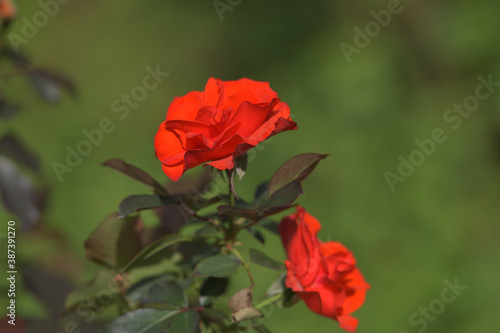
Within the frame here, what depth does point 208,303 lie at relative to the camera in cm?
51

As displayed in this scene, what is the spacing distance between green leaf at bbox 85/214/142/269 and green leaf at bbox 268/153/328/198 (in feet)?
0.49

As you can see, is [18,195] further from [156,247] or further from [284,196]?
[284,196]

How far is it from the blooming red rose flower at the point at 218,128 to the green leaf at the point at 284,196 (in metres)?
0.05

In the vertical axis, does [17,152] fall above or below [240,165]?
above

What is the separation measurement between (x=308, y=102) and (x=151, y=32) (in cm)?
78

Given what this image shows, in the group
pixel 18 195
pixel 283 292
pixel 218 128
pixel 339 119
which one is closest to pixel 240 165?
pixel 218 128

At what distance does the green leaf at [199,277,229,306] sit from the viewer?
0.51 meters

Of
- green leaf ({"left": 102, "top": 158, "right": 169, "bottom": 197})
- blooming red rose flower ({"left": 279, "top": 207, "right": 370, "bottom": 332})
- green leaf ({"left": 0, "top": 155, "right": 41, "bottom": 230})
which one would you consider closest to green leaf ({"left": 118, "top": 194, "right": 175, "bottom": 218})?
green leaf ({"left": 102, "top": 158, "right": 169, "bottom": 197})

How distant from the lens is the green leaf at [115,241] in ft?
1.79

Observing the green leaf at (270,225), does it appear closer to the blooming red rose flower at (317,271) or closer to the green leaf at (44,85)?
the blooming red rose flower at (317,271)

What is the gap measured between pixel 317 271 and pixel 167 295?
0.13 metres

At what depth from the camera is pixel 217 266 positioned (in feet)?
1.58

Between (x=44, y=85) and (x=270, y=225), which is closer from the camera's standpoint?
(x=270, y=225)

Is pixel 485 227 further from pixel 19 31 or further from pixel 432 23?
pixel 19 31
